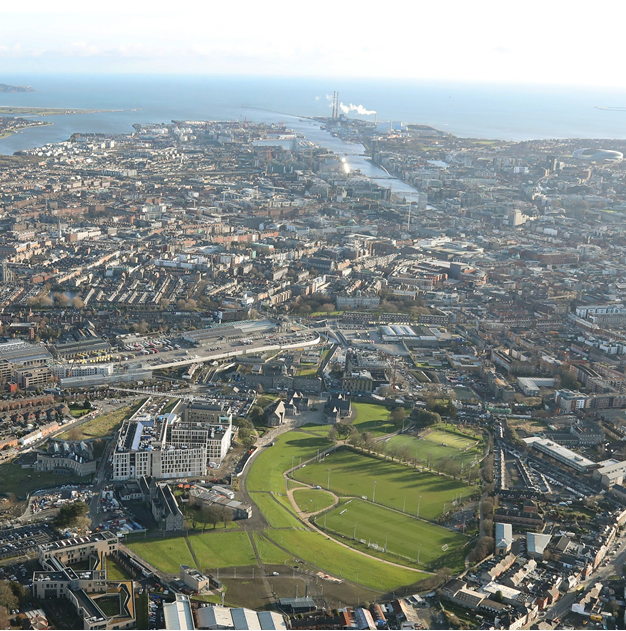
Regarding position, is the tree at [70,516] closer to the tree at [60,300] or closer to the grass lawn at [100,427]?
the grass lawn at [100,427]

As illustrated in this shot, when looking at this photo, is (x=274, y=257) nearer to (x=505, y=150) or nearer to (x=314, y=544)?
(x=314, y=544)

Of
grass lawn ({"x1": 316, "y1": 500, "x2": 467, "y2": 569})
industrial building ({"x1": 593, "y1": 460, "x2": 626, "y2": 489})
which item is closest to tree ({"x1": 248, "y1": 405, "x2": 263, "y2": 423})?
grass lawn ({"x1": 316, "y1": 500, "x2": 467, "y2": 569})

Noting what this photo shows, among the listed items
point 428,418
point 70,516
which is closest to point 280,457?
point 428,418

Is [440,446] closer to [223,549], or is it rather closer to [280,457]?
[280,457]

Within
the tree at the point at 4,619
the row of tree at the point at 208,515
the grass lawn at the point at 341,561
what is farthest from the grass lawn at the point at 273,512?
the tree at the point at 4,619

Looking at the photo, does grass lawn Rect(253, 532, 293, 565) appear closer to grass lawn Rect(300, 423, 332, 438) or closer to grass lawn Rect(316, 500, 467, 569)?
grass lawn Rect(316, 500, 467, 569)

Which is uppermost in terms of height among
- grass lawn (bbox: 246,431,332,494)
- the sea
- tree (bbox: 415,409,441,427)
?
the sea

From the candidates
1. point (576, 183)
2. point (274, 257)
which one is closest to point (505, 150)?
point (576, 183)
